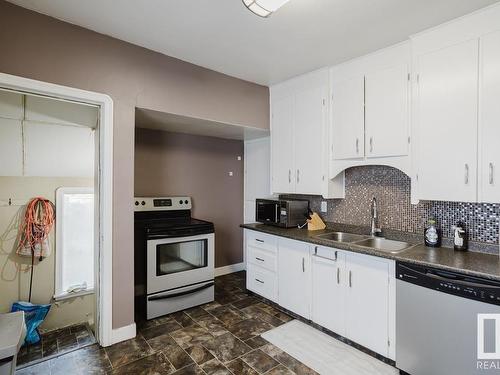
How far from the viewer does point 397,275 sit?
1.90 metres

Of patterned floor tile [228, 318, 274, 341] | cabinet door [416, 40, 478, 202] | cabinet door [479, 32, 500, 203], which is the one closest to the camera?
cabinet door [479, 32, 500, 203]

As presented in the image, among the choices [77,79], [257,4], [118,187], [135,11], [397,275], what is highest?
[135,11]

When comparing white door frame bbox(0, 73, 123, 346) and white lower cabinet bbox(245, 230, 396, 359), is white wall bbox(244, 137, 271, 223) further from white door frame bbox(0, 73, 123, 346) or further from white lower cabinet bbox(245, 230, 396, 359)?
white door frame bbox(0, 73, 123, 346)

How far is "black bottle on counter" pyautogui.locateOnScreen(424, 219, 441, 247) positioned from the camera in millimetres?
2170

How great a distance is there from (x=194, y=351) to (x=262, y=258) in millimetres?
1194

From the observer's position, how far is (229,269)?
4156 millimetres

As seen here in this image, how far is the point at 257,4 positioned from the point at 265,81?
1712mm

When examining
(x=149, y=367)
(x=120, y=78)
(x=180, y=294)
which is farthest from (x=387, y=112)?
(x=149, y=367)

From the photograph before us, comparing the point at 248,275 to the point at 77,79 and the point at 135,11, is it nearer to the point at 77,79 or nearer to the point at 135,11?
the point at 77,79

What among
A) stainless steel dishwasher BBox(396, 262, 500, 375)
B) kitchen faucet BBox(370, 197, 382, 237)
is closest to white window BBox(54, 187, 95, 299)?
kitchen faucet BBox(370, 197, 382, 237)

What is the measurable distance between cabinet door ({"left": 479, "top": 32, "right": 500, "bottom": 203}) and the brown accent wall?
302cm

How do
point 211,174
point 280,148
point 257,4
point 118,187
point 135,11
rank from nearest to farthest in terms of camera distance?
point 257,4 < point 135,11 < point 118,187 < point 280,148 < point 211,174

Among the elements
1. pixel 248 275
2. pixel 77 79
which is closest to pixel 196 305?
pixel 248 275

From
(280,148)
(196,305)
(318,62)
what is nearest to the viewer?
(318,62)
